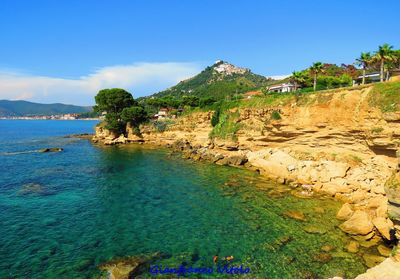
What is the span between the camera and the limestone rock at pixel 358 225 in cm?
1786

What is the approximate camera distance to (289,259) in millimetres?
15289

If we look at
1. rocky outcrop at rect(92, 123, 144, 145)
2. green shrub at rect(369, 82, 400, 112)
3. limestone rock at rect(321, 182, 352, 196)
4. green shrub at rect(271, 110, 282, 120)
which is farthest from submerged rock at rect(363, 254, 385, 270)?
rocky outcrop at rect(92, 123, 144, 145)

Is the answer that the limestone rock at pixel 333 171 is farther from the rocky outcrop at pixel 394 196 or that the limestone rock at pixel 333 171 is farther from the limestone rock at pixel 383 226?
the rocky outcrop at pixel 394 196

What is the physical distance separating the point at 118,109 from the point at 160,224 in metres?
61.0

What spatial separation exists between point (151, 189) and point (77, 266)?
14674 mm

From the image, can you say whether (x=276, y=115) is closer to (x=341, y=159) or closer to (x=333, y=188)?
(x=341, y=159)

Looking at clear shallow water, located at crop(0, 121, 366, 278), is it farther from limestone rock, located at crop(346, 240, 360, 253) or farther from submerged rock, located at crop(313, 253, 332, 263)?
limestone rock, located at crop(346, 240, 360, 253)

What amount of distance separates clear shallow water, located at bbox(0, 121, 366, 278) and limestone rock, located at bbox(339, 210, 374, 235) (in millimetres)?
859

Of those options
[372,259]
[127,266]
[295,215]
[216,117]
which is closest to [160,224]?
[127,266]

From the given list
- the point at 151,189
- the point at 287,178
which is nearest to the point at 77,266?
the point at 151,189

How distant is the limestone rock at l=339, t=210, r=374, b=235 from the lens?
58.6ft

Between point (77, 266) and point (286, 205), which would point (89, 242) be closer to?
point (77, 266)

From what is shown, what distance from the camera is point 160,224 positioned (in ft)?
65.3

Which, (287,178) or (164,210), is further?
(287,178)
